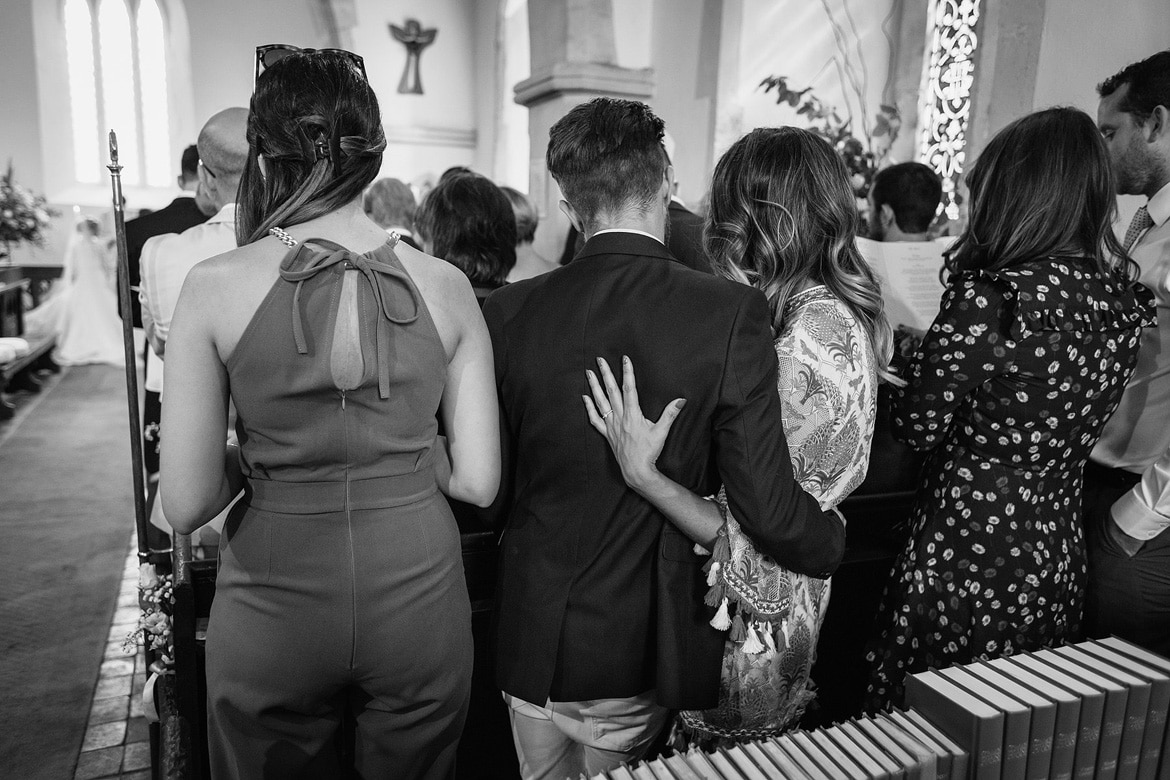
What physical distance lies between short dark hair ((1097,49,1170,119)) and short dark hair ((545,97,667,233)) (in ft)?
3.85

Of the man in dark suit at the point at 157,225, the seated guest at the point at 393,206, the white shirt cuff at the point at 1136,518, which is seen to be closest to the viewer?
the white shirt cuff at the point at 1136,518

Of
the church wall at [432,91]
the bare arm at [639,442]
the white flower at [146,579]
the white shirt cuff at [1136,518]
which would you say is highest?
the church wall at [432,91]

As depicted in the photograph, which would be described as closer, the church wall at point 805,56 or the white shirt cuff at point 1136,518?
the white shirt cuff at point 1136,518

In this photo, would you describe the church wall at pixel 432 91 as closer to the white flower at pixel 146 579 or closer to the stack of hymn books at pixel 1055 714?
the white flower at pixel 146 579

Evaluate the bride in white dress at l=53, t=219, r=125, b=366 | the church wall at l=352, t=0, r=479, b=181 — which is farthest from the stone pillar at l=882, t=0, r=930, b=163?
the bride in white dress at l=53, t=219, r=125, b=366

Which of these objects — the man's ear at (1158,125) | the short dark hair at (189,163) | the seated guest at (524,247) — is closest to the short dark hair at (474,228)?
the seated guest at (524,247)

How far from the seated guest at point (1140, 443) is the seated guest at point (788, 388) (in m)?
0.63

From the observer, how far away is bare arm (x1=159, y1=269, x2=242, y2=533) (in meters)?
1.08

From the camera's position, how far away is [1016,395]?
1.47m

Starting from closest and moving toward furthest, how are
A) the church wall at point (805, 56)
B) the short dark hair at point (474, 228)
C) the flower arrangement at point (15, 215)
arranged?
1. the short dark hair at point (474, 228)
2. the church wall at point (805, 56)
3. the flower arrangement at point (15, 215)

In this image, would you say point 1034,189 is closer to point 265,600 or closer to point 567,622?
point 567,622

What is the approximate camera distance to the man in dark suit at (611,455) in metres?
1.25

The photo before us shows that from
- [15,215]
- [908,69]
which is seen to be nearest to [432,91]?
[15,215]

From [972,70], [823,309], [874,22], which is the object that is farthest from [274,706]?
[874,22]
